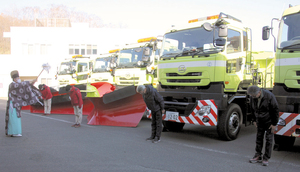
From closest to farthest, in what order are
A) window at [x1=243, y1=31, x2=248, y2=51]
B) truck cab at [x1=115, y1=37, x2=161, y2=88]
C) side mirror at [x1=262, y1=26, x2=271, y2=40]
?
side mirror at [x1=262, y1=26, x2=271, y2=40]
window at [x1=243, y1=31, x2=248, y2=51]
truck cab at [x1=115, y1=37, x2=161, y2=88]

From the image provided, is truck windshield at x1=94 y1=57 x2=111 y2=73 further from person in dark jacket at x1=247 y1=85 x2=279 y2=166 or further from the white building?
the white building

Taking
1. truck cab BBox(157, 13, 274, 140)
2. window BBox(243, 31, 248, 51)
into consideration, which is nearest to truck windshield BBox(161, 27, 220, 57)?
truck cab BBox(157, 13, 274, 140)

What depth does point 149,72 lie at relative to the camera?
32.5 ft

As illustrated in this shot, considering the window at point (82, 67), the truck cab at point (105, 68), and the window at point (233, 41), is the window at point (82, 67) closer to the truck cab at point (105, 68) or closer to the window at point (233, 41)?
the truck cab at point (105, 68)

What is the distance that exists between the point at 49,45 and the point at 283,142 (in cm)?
2859

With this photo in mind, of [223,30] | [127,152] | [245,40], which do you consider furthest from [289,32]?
[127,152]

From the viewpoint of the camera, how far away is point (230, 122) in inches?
254

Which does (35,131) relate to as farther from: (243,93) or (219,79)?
(243,93)

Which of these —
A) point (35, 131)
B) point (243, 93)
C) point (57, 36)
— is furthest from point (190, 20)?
point (57, 36)

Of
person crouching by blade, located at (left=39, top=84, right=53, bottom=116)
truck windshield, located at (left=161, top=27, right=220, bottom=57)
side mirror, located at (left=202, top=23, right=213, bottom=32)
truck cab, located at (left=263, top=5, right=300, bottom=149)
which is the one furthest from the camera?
person crouching by blade, located at (left=39, top=84, right=53, bottom=116)

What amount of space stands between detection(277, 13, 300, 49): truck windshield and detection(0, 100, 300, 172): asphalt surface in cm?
234

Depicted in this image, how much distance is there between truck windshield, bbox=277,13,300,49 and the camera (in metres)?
5.23

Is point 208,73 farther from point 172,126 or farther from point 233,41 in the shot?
point 172,126

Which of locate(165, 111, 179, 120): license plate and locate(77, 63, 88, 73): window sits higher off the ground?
locate(77, 63, 88, 73): window
